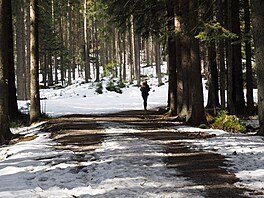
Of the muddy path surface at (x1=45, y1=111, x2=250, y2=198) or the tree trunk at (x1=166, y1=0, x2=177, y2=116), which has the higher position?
the tree trunk at (x1=166, y1=0, x2=177, y2=116)

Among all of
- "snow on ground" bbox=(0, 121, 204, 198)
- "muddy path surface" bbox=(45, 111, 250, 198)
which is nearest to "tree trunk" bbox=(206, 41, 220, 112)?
"muddy path surface" bbox=(45, 111, 250, 198)

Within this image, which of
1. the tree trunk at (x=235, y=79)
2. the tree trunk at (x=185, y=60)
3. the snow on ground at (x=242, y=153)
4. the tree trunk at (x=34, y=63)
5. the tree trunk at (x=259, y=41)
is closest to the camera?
the snow on ground at (x=242, y=153)

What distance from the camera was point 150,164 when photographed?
23.9 feet

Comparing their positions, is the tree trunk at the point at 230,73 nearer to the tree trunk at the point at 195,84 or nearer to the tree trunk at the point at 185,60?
the tree trunk at the point at 185,60

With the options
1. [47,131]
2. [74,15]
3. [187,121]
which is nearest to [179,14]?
[187,121]

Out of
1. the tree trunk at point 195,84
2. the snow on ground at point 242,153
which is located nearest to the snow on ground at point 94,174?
the snow on ground at point 242,153

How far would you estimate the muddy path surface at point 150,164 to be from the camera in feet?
18.6

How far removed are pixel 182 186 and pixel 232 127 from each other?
743cm

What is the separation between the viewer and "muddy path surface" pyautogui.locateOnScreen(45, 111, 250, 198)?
5684mm

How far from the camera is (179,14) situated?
617 inches

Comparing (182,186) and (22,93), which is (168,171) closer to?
(182,186)

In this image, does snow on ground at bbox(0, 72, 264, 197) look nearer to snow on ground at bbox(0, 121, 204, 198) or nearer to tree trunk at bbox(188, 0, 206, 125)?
snow on ground at bbox(0, 121, 204, 198)

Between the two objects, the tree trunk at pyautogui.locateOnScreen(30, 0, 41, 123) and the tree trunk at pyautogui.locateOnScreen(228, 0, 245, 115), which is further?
the tree trunk at pyautogui.locateOnScreen(228, 0, 245, 115)

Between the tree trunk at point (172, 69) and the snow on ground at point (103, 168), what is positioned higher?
the tree trunk at point (172, 69)
